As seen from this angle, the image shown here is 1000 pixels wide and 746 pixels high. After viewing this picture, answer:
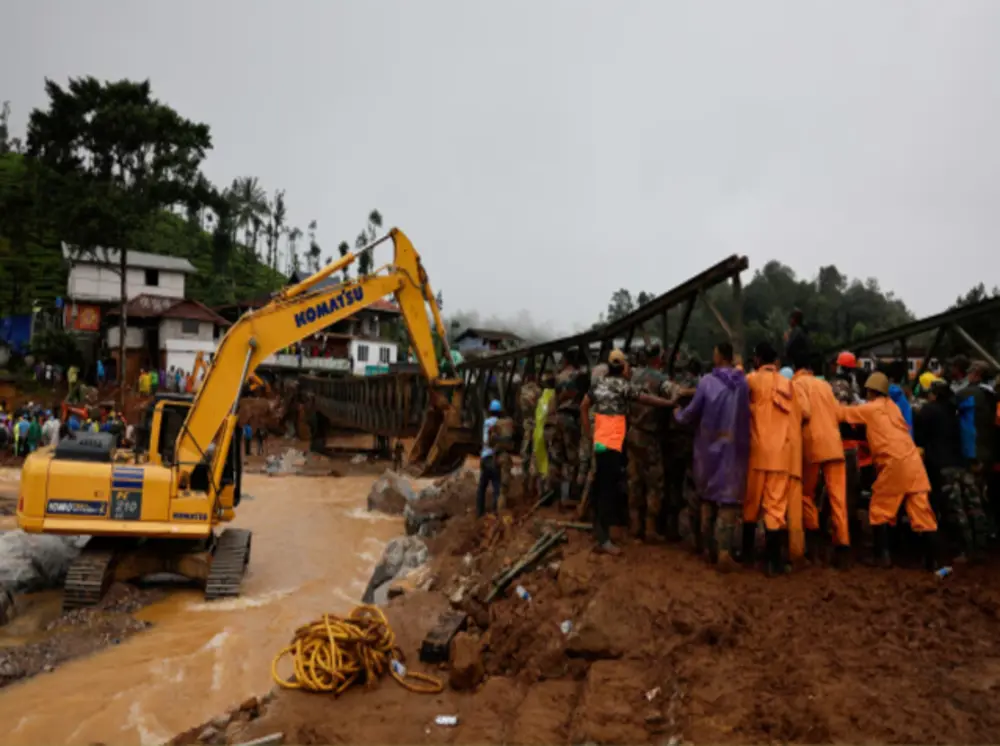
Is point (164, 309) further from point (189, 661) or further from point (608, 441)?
point (608, 441)

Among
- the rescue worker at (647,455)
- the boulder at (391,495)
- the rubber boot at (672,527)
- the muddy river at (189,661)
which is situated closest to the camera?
the muddy river at (189,661)

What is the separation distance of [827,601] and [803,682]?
50.1 inches

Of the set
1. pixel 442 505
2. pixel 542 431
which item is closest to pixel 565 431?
pixel 542 431

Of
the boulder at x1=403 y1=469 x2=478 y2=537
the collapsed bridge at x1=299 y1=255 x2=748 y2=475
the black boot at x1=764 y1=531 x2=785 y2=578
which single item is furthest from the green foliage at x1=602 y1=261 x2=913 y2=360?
the black boot at x1=764 y1=531 x2=785 y2=578

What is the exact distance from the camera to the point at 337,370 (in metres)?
47.4

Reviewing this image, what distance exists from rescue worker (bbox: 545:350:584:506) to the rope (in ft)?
10.9

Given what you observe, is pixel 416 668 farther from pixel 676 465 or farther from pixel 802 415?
pixel 802 415

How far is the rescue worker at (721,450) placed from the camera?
5.51 meters

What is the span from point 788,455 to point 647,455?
4.40 ft

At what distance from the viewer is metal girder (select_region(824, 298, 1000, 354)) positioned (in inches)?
267

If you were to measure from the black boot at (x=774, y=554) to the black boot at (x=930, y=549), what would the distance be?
1.28 m

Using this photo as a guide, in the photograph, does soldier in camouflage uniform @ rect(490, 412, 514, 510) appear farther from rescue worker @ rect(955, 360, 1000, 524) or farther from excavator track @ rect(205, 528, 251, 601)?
rescue worker @ rect(955, 360, 1000, 524)

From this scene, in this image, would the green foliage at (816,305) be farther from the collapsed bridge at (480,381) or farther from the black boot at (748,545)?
the black boot at (748,545)

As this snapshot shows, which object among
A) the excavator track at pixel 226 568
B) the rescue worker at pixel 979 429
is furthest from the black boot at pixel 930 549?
the excavator track at pixel 226 568
